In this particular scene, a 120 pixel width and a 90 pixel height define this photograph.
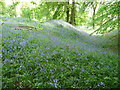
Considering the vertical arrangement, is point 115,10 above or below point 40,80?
above

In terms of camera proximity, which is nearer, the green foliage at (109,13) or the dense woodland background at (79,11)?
the dense woodland background at (79,11)

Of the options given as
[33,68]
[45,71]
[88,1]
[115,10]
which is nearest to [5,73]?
[33,68]

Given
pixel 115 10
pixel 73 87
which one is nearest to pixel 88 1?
pixel 115 10

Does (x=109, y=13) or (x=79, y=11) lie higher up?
(x=79, y=11)

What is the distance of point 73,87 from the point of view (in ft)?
14.7

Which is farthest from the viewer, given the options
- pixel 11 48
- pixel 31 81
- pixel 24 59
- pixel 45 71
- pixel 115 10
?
pixel 115 10

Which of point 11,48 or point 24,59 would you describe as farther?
point 11,48

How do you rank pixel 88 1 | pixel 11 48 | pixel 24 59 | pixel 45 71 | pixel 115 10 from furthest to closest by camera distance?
pixel 88 1 < pixel 115 10 < pixel 11 48 < pixel 24 59 < pixel 45 71

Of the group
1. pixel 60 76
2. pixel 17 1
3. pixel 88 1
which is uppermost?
pixel 88 1

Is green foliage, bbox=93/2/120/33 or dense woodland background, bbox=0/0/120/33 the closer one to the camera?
dense woodland background, bbox=0/0/120/33

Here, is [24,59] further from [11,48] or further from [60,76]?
[60,76]

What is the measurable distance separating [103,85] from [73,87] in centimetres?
147

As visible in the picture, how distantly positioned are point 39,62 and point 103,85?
3.40 metres

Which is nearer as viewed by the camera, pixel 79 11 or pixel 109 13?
pixel 109 13
